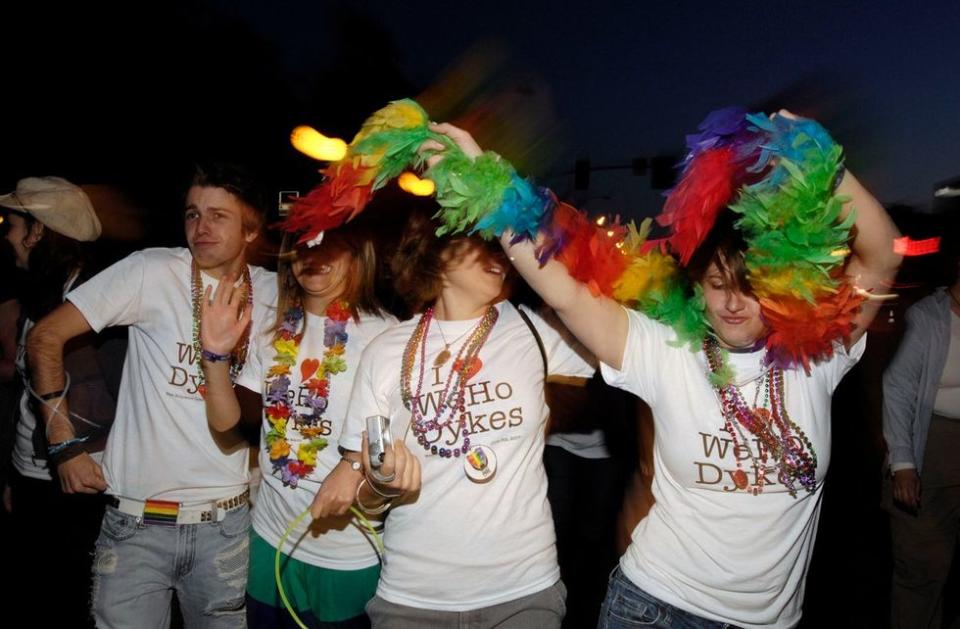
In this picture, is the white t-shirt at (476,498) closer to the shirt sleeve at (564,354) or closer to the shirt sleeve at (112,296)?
the shirt sleeve at (564,354)

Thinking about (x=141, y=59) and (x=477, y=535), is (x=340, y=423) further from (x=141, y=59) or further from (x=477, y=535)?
(x=141, y=59)

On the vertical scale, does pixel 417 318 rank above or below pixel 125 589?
above

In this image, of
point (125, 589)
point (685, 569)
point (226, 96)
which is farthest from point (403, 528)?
point (226, 96)

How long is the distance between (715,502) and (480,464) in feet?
2.12

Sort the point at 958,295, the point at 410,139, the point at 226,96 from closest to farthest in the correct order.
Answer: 1. the point at 410,139
2. the point at 958,295
3. the point at 226,96

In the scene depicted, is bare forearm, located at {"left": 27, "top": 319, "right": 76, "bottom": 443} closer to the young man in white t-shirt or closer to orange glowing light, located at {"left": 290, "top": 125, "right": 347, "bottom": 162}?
Result: the young man in white t-shirt

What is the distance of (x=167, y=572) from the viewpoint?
8.22ft

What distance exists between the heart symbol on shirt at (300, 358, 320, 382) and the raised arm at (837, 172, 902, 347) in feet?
5.55

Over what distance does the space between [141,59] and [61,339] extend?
1083cm

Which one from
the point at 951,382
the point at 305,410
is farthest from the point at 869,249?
the point at 951,382

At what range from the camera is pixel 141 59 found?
1158 centimetres

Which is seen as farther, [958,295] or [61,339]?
[958,295]

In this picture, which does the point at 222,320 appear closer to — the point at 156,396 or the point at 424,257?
the point at 156,396

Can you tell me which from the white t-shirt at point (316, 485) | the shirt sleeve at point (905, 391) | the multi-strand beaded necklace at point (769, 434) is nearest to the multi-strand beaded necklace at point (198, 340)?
the white t-shirt at point (316, 485)
